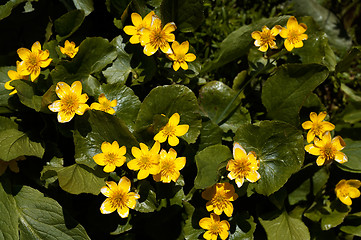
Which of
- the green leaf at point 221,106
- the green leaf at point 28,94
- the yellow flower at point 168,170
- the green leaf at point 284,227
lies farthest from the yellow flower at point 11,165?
the green leaf at point 284,227

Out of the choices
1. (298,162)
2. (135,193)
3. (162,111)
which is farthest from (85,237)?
(298,162)

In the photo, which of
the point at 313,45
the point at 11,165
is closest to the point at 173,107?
the point at 11,165

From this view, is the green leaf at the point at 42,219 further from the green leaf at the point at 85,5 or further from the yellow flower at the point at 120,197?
the green leaf at the point at 85,5

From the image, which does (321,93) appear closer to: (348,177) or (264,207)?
(348,177)

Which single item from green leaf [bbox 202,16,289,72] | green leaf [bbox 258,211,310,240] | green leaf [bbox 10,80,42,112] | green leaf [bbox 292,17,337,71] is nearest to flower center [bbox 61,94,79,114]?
green leaf [bbox 10,80,42,112]

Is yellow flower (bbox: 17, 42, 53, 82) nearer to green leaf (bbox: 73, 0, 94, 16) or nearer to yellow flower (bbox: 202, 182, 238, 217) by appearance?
green leaf (bbox: 73, 0, 94, 16)

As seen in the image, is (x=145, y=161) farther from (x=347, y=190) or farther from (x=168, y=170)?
(x=347, y=190)
